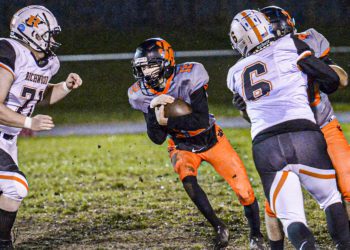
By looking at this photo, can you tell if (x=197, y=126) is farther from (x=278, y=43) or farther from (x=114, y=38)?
(x=114, y=38)

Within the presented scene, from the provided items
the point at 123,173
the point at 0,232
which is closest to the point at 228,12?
the point at 123,173

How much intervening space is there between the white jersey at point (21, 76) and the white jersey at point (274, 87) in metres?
1.57

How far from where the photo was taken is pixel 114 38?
1339 centimetres

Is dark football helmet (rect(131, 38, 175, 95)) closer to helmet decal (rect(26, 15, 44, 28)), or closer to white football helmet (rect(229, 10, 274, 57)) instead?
helmet decal (rect(26, 15, 44, 28))

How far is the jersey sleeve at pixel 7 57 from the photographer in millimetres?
5098

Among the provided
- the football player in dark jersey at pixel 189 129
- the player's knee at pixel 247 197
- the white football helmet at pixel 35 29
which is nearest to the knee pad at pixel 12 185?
the white football helmet at pixel 35 29

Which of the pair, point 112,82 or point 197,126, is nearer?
point 197,126

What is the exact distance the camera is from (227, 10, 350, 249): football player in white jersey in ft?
13.7

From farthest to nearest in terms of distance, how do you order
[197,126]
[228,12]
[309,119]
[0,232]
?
[228,12], [197,126], [0,232], [309,119]

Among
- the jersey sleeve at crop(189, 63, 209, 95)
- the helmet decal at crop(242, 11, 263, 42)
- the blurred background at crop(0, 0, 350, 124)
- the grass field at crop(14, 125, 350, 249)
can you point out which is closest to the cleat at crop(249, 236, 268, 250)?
the grass field at crop(14, 125, 350, 249)

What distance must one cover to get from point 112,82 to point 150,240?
7.93 metres

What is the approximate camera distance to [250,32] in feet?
14.7

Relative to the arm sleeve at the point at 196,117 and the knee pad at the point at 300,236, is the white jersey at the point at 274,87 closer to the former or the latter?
the knee pad at the point at 300,236

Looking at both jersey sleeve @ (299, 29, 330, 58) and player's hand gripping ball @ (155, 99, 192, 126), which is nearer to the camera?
jersey sleeve @ (299, 29, 330, 58)
